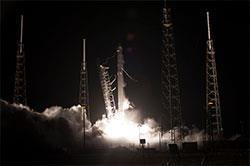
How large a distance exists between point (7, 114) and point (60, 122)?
1342 centimetres

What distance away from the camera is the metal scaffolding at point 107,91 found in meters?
74.4

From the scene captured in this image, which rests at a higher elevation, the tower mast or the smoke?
the tower mast

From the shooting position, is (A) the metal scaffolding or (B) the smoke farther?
(A) the metal scaffolding

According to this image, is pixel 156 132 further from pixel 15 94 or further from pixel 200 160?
pixel 200 160

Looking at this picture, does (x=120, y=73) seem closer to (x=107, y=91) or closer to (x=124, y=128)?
(x=107, y=91)

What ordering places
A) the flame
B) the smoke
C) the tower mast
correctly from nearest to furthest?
1. the smoke
2. the flame
3. the tower mast

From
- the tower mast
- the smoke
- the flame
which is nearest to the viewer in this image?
the smoke

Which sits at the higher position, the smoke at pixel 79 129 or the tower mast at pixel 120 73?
the tower mast at pixel 120 73

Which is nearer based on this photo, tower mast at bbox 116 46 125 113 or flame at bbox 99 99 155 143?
flame at bbox 99 99 155 143

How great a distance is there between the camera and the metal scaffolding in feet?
244

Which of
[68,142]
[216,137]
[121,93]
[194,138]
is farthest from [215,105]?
[68,142]

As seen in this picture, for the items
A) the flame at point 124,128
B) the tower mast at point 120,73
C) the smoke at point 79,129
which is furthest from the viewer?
the tower mast at point 120,73

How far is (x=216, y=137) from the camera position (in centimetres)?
6172

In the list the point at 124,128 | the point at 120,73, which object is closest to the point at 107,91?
the point at 120,73
